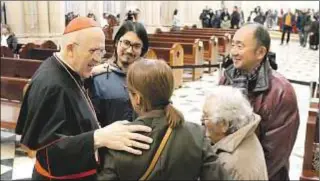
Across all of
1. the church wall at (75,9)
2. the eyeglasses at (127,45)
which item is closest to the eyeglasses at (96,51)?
the eyeglasses at (127,45)

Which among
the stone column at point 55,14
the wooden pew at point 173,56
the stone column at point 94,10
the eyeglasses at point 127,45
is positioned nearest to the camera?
the eyeglasses at point 127,45

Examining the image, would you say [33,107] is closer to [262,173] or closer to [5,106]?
[262,173]

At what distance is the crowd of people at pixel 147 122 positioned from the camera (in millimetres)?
1506

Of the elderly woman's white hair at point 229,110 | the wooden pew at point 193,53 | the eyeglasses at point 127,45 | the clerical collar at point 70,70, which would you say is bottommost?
the wooden pew at point 193,53

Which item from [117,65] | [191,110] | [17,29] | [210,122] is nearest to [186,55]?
[191,110]

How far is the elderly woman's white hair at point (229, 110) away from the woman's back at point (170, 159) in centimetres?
25

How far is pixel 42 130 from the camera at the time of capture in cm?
175

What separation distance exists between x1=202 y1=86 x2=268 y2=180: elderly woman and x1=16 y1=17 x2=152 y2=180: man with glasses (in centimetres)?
44

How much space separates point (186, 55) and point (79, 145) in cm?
869

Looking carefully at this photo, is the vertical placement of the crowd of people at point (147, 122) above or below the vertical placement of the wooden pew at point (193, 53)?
above

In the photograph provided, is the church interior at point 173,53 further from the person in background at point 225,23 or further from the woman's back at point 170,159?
the woman's back at point 170,159

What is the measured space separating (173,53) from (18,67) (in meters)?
3.61

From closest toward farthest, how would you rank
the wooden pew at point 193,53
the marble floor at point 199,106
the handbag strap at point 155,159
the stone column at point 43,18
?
the handbag strap at point 155,159 < the marble floor at point 199,106 < the wooden pew at point 193,53 < the stone column at point 43,18

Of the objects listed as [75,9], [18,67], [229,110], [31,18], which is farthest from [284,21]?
[229,110]
